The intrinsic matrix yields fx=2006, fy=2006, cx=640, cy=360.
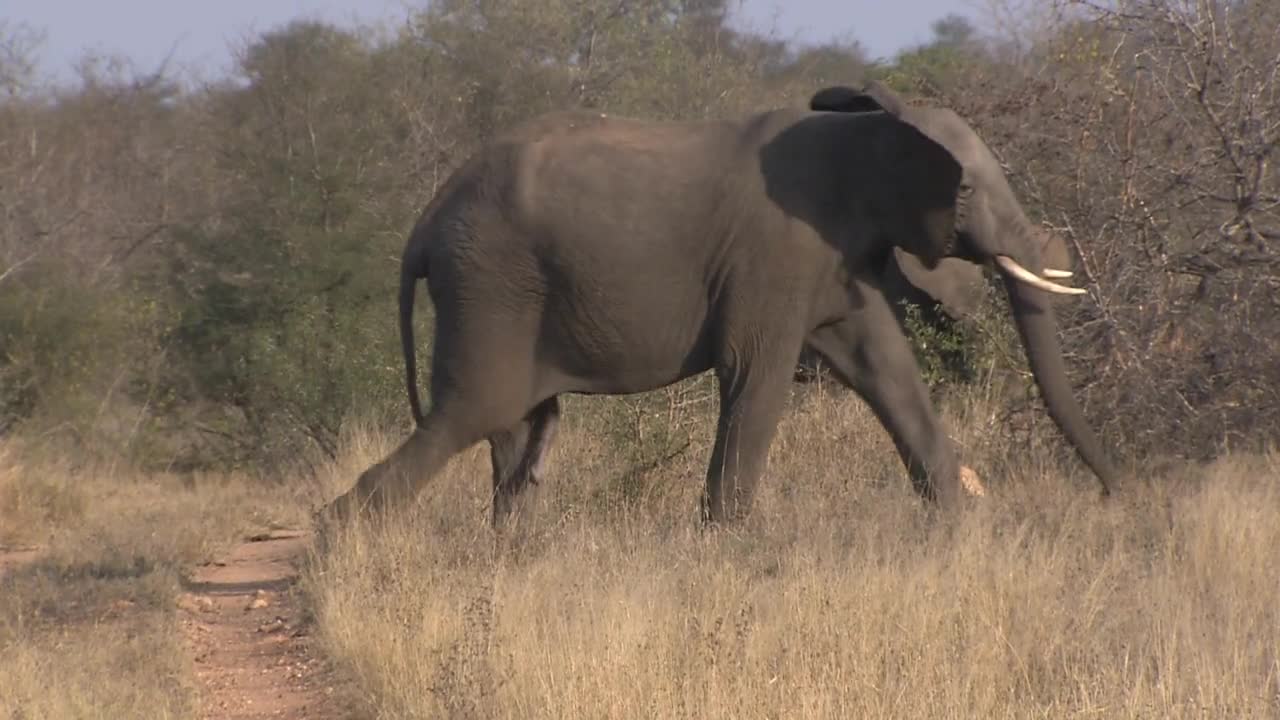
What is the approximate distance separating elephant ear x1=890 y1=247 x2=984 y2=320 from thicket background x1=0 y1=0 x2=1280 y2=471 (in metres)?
0.51

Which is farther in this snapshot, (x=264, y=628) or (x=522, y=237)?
(x=522, y=237)

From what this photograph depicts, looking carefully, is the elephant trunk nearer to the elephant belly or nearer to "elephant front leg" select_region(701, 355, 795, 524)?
"elephant front leg" select_region(701, 355, 795, 524)

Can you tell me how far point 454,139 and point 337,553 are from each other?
42.3 ft

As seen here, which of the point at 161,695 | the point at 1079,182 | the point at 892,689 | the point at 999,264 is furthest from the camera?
the point at 1079,182

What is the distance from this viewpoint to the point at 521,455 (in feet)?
30.5

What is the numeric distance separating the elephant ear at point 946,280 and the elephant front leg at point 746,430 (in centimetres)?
109

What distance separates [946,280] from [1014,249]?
106 centimetres

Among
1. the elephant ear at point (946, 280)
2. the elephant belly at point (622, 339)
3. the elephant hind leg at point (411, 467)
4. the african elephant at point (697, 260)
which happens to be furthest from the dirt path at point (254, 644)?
the elephant ear at point (946, 280)

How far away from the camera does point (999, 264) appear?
8641mm

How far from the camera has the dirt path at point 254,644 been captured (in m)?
6.48

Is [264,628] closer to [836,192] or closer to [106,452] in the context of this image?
[836,192]

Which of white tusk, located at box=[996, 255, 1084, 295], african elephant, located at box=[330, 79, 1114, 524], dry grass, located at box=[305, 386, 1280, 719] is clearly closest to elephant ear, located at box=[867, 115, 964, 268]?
african elephant, located at box=[330, 79, 1114, 524]

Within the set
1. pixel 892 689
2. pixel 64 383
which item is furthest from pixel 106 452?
pixel 892 689

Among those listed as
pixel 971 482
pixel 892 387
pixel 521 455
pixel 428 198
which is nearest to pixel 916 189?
pixel 892 387
